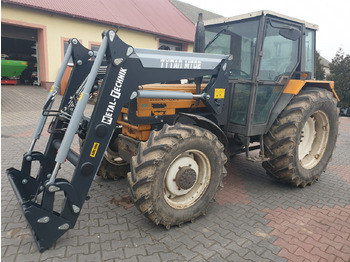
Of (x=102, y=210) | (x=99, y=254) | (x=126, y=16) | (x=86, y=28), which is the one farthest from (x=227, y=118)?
(x=126, y=16)

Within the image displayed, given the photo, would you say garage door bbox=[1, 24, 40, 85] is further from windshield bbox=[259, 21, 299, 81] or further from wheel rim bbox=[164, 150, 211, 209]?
wheel rim bbox=[164, 150, 211, 209]

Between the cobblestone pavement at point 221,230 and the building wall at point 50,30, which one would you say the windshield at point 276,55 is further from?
the building wall at point 50,30

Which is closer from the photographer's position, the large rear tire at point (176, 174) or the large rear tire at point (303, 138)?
the large rear tire at point (176, 174)

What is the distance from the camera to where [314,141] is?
4652mm

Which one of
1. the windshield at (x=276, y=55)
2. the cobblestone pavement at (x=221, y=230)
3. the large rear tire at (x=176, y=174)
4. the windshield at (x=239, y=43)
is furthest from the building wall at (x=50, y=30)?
the large rear tire at (x=176, y=174)

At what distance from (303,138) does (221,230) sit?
96.4 inches

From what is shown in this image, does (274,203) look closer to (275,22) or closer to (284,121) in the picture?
(284,121)

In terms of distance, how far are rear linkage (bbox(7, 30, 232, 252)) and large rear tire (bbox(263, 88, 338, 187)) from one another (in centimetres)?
139

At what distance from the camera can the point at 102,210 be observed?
338 centimetres

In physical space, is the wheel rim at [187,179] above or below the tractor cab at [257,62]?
below

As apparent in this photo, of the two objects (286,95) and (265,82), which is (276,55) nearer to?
(265,82)

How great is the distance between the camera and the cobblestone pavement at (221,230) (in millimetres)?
2594

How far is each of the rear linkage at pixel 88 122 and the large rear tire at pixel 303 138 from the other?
1394 millimetres

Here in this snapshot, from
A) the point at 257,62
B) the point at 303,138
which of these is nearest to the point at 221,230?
the point at 257,62
